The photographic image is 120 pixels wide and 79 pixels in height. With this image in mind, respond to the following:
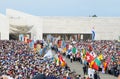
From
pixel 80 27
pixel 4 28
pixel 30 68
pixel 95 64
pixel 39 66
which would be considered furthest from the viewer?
pixel 80 27

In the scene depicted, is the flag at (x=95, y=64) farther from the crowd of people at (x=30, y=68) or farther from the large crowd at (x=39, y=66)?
the crowd of people at (x=30, y=68)

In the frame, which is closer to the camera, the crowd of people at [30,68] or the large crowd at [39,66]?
the crowd of people at [30,68]

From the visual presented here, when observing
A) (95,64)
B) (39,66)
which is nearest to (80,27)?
(95,64)

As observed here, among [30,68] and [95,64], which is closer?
[30,68]

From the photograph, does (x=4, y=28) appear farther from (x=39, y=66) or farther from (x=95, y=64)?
(x=39, y=66)

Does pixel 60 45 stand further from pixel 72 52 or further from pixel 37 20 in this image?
pixel 37 20

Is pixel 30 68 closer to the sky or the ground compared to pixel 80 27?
closer to the sky

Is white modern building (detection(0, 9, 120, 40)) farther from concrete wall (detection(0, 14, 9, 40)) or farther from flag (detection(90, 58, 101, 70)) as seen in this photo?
flag (detection(90, 58, 101, 70))

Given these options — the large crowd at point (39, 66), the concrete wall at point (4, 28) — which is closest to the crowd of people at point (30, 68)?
the large crowd at point (39, 66)

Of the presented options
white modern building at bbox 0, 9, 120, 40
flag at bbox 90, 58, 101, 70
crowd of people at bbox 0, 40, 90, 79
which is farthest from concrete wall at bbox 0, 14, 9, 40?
flag at bbox 90, 58, 101, 70

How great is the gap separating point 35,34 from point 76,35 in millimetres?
7598

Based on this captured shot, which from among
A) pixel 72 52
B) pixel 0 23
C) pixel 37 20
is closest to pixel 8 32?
pixel 0 23

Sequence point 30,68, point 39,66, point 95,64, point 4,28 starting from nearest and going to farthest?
point 30,68 < point 39,66 < point 95,64 < point 4,28

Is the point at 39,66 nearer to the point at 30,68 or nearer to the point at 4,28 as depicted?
the point at 30,68
